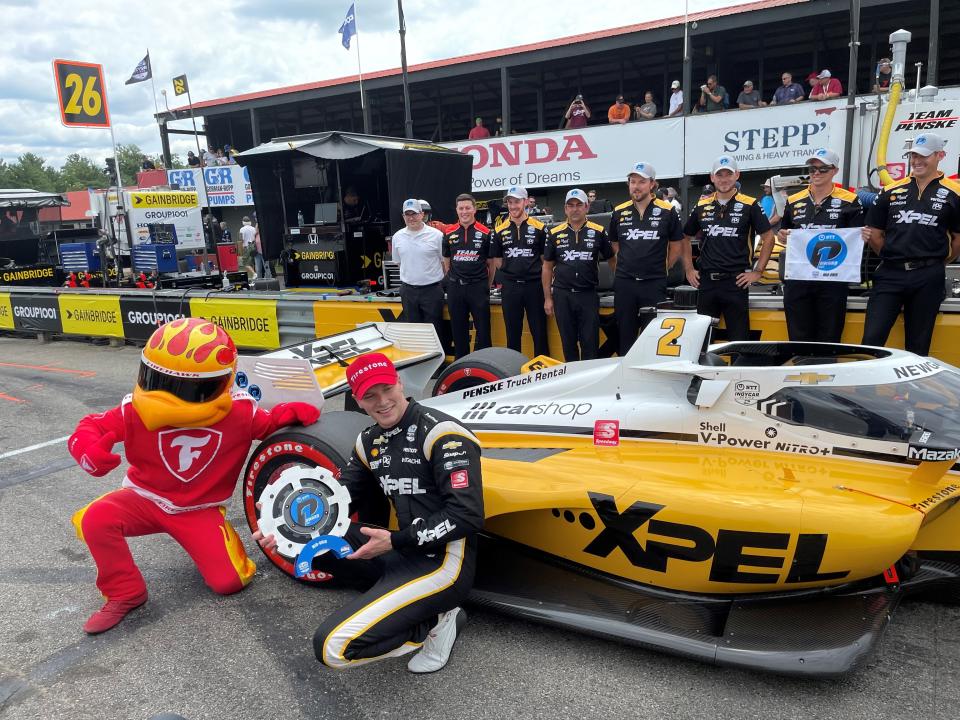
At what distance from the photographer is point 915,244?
4.84m

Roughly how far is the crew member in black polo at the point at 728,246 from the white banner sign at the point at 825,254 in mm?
204

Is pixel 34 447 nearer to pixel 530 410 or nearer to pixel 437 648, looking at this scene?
pixel 530 410

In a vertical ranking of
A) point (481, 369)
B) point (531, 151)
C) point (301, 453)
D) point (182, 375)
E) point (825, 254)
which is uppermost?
point (531, 151)

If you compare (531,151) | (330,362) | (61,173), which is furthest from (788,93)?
(61,173)

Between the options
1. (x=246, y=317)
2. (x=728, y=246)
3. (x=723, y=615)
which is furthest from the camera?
(x=246, y=317)

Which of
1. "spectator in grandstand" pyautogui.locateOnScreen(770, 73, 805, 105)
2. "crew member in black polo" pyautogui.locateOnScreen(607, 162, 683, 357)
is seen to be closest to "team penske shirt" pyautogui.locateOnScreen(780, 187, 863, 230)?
"crew member in black polo" pyautogui.locateOnScreen(607, 162, 683, 357)

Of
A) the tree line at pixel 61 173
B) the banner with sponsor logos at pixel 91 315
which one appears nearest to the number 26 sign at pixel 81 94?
the banner with sponsor logos at pixel 91 315

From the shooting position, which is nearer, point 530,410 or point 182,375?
point 182,375

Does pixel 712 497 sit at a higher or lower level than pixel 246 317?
lower

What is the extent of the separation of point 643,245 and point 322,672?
13.7 feet

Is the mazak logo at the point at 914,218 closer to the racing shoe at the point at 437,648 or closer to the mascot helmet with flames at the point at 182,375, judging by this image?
the racing shoe at the point at 437,648

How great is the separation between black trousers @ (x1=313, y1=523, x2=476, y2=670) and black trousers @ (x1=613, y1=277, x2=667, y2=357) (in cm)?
338

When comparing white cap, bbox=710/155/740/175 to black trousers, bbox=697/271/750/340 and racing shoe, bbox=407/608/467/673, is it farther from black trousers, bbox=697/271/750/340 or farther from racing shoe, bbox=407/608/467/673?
racing shoe, bbox=407/608/467/673

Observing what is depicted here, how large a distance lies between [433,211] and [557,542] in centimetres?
777
